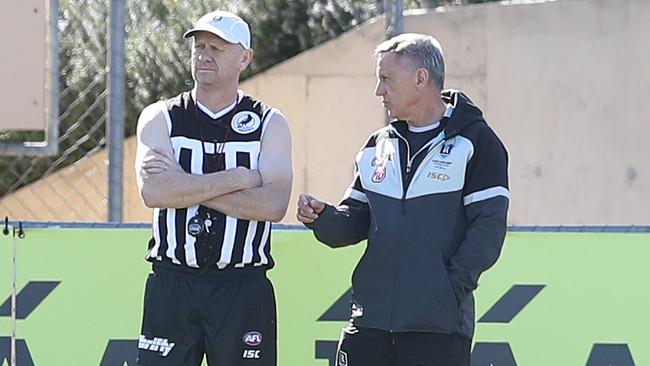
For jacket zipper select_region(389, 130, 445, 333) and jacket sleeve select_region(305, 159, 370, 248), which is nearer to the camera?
jacket zipper select_region(389, 130, 445, 333)

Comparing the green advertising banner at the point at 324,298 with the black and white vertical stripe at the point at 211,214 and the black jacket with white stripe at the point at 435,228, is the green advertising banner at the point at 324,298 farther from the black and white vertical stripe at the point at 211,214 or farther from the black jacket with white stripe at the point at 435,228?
the black jacket with white stripe at the point at 435,228

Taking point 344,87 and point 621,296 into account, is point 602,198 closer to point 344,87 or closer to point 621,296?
point 344,87

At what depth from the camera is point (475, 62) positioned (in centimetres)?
832

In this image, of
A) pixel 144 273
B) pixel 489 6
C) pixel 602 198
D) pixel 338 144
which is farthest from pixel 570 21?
pixel 144 273

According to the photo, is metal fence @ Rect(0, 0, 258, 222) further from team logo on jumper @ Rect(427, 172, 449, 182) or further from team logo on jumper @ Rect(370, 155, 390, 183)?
team logo on jumper @ Rect(427, 172, 449, 182)

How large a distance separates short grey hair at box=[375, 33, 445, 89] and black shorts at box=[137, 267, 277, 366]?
1.05 m

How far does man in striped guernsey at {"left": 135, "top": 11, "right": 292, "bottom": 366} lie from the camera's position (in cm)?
474

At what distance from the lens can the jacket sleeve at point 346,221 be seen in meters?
4.76

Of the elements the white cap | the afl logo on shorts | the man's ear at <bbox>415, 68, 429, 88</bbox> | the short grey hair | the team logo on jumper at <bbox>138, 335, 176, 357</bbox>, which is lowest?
the team logo on jumper at <bbox>138, 335, 176, 357</bbox>

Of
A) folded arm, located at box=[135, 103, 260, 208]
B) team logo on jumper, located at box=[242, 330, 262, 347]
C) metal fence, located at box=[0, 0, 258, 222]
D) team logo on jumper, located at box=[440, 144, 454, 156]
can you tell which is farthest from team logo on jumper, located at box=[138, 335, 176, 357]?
metal fence, located at box=[0, 0, 258, 222]

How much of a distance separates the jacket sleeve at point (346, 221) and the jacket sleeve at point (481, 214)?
1.55 ft

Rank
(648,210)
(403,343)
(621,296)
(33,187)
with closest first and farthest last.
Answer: (403,343), (621,296), (648,210), (33,187)

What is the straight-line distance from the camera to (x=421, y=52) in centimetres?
461

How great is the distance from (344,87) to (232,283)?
167 inches
